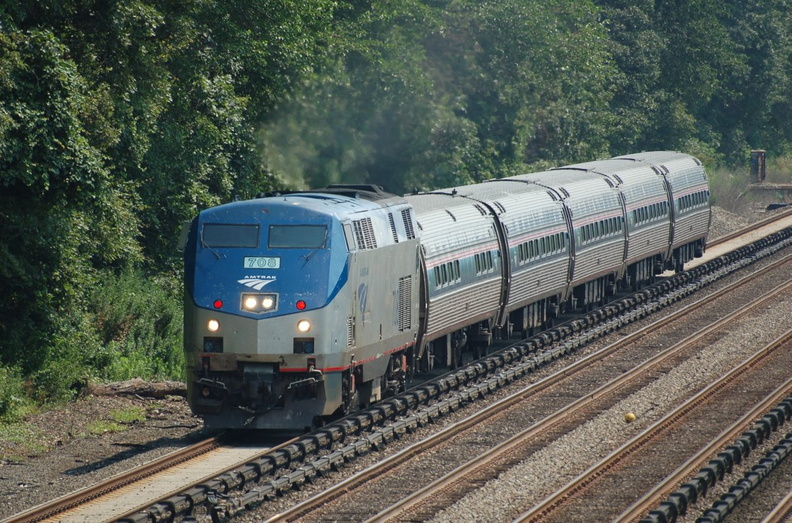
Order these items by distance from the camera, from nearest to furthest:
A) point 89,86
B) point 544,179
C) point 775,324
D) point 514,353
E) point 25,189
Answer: point 25,189 < point 89,86 < point 514,353 < point 775,324 < point 544,179

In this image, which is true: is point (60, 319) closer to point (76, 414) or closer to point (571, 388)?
point (76, 414)

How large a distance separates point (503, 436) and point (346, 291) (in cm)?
365

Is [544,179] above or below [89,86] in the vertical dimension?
below

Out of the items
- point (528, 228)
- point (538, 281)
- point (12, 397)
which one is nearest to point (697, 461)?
point (12, 397)

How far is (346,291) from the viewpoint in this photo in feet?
62.4

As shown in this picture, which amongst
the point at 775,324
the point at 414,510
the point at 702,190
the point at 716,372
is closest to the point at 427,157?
the point at 702,190

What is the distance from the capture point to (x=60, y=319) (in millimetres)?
24000

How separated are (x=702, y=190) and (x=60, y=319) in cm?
2832

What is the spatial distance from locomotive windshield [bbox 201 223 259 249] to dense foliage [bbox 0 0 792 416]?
3.56m

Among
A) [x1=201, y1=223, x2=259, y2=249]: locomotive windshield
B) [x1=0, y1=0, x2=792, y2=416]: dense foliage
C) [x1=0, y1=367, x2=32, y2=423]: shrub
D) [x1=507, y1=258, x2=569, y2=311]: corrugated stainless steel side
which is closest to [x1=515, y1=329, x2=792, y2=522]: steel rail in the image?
[x1=507, y1=258, x2=569, y2=311]: corrugated stainless steel side

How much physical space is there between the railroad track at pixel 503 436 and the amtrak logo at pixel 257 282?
10.2ft

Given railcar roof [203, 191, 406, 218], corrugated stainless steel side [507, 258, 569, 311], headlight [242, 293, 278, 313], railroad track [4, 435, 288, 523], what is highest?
railcar roof [203, 191, 406, 218]

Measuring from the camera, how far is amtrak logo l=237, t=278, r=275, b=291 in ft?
60.7

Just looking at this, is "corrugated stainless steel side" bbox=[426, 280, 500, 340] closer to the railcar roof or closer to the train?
the train
